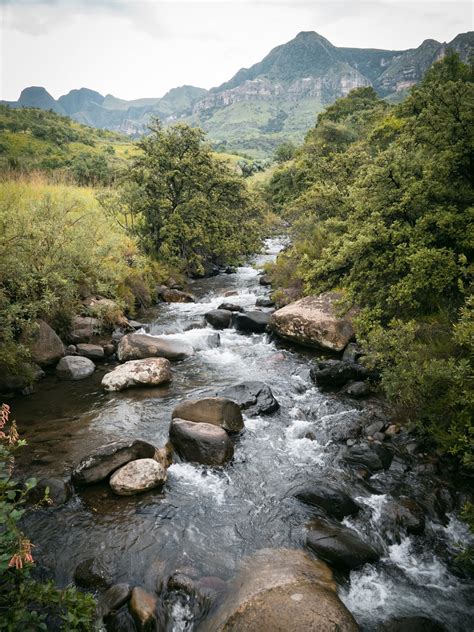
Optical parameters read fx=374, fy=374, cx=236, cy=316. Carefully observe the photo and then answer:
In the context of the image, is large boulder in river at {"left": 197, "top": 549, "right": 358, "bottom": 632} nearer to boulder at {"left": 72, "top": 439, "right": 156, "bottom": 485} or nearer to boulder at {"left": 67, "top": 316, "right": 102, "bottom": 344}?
boulder at {"left": 72, "top": 439, "right": 156, "bottom": 485}

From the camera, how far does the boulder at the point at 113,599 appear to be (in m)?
5.80

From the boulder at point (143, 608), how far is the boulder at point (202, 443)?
138 inches

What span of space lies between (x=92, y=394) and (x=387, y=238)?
10.5 metres

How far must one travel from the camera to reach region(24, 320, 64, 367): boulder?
1360 cm

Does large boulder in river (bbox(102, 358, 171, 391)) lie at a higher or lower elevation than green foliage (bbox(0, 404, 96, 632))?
lower

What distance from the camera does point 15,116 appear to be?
67.1 meters

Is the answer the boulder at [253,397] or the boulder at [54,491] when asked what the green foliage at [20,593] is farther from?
the boulder at [253,397]

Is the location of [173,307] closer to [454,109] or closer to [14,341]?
[14,341]

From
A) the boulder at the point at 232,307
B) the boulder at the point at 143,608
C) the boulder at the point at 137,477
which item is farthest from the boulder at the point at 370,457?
the boulder at the point at 232,307

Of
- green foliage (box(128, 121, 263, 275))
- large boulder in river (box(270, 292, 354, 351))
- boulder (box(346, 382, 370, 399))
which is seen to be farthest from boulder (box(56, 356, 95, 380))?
green foliage (box(128, 121, 263, 275))

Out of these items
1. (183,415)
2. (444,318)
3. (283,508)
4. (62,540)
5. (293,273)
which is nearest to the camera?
(62,540)

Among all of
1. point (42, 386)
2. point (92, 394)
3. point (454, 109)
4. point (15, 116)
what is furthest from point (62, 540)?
point (15, 116)

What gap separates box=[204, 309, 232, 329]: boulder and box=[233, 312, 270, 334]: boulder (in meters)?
0.53

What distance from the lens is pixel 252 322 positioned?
1830 centimetres
